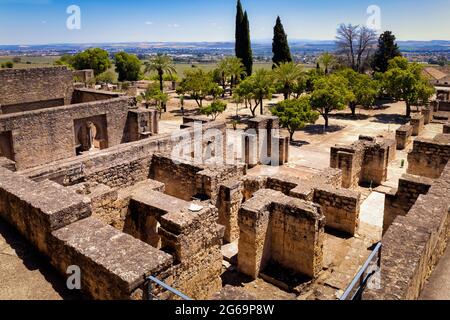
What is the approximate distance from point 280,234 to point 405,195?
11.2 ft

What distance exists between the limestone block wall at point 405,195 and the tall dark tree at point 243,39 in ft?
148

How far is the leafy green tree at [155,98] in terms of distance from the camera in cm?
3684

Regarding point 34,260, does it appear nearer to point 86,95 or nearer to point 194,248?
point 194,248

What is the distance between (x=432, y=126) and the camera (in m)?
31.5

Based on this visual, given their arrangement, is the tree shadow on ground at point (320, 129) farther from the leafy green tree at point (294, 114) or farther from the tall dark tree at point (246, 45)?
the tall dark tree at point (246, 45)

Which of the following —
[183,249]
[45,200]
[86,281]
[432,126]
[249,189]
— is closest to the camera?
[86,281]

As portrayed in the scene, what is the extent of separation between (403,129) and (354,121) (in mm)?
10244

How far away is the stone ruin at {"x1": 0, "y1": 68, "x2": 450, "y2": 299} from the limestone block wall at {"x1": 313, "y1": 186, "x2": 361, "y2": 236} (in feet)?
0.10

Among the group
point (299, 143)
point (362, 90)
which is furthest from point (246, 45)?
point (299, 143)

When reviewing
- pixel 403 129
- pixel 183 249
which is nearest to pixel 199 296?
pixel 183 249

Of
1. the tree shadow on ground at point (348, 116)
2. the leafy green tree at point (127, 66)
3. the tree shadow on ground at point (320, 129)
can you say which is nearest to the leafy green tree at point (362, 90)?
the tree shadow on ground at point (348, 116)

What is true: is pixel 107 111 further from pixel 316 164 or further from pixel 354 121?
pixel 354 121

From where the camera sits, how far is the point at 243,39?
53031mm

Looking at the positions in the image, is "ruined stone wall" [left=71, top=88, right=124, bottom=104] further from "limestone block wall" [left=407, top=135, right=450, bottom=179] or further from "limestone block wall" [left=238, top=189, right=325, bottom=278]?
"limestone block wall" [left=407, top=135, right=450, bottom=179]
